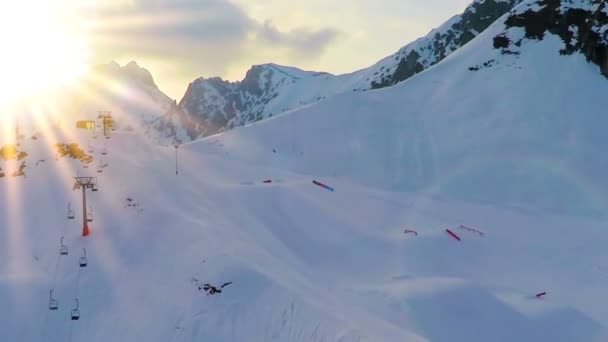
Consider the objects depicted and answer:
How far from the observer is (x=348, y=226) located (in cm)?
3566

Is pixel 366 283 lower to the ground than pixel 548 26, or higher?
lower

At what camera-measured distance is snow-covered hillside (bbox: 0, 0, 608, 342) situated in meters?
22.4

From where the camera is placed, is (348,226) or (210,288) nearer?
(210,288)

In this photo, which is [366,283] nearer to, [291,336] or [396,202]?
[291,336]

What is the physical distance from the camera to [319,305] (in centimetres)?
2152

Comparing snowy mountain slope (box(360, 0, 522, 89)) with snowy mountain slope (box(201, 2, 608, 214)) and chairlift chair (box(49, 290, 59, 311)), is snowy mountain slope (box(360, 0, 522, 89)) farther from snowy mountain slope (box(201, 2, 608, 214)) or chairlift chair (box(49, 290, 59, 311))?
chairlift chair (box(49, 290, 59, 311))

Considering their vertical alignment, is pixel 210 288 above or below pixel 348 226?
below

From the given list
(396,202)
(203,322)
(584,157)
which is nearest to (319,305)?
(203,322)

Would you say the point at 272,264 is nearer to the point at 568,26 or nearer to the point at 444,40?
the point at 568,26

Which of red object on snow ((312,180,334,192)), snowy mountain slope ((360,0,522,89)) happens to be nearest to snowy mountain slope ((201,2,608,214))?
red object on snow ((312,180,334,192))

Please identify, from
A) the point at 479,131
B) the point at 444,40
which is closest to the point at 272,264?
the point at 479,131

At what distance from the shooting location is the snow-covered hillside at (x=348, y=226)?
2244 cm

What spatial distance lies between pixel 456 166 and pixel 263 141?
931 inches

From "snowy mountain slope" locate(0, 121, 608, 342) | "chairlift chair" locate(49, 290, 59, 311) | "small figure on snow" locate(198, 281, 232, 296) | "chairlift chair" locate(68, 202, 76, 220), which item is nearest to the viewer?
"snowy mountain slope" locate(0, 121, 608, 342)
